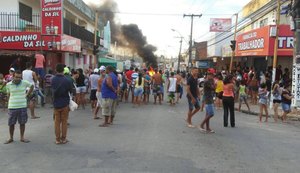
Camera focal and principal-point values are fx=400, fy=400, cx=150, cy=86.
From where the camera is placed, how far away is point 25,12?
909 inches

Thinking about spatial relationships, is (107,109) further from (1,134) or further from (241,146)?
(241,146)

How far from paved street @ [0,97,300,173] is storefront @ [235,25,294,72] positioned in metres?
9.63

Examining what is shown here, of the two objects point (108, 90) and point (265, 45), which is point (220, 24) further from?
point (108, 90)

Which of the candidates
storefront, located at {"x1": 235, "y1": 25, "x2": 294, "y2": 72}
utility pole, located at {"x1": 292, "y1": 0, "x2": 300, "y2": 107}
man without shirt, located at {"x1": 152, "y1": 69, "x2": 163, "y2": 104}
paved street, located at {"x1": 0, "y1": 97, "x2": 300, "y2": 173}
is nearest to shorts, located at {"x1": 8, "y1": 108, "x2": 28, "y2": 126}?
paved street, located at {"x1": 0, "y1": 97, "x2": 300, "y2": 173}

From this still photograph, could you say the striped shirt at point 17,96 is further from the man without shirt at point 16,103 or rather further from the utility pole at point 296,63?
the utility pole at point 296,63

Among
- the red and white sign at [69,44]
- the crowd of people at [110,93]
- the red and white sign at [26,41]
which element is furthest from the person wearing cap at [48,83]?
the red and white sign at [69,44]

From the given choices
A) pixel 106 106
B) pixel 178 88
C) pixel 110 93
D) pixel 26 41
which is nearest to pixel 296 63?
pixel 178 88

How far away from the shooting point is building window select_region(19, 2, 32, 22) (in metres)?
22.4

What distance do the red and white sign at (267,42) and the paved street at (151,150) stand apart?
31.6 ft

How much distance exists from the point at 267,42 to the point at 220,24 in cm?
1905

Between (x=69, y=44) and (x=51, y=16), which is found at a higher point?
(x=51, y=16)

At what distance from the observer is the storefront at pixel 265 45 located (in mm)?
20203

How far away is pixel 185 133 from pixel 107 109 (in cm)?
232

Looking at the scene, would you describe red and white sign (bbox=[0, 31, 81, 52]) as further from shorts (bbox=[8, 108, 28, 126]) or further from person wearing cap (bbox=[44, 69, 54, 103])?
shorts (bbox=[8, 108, 28, 126])
